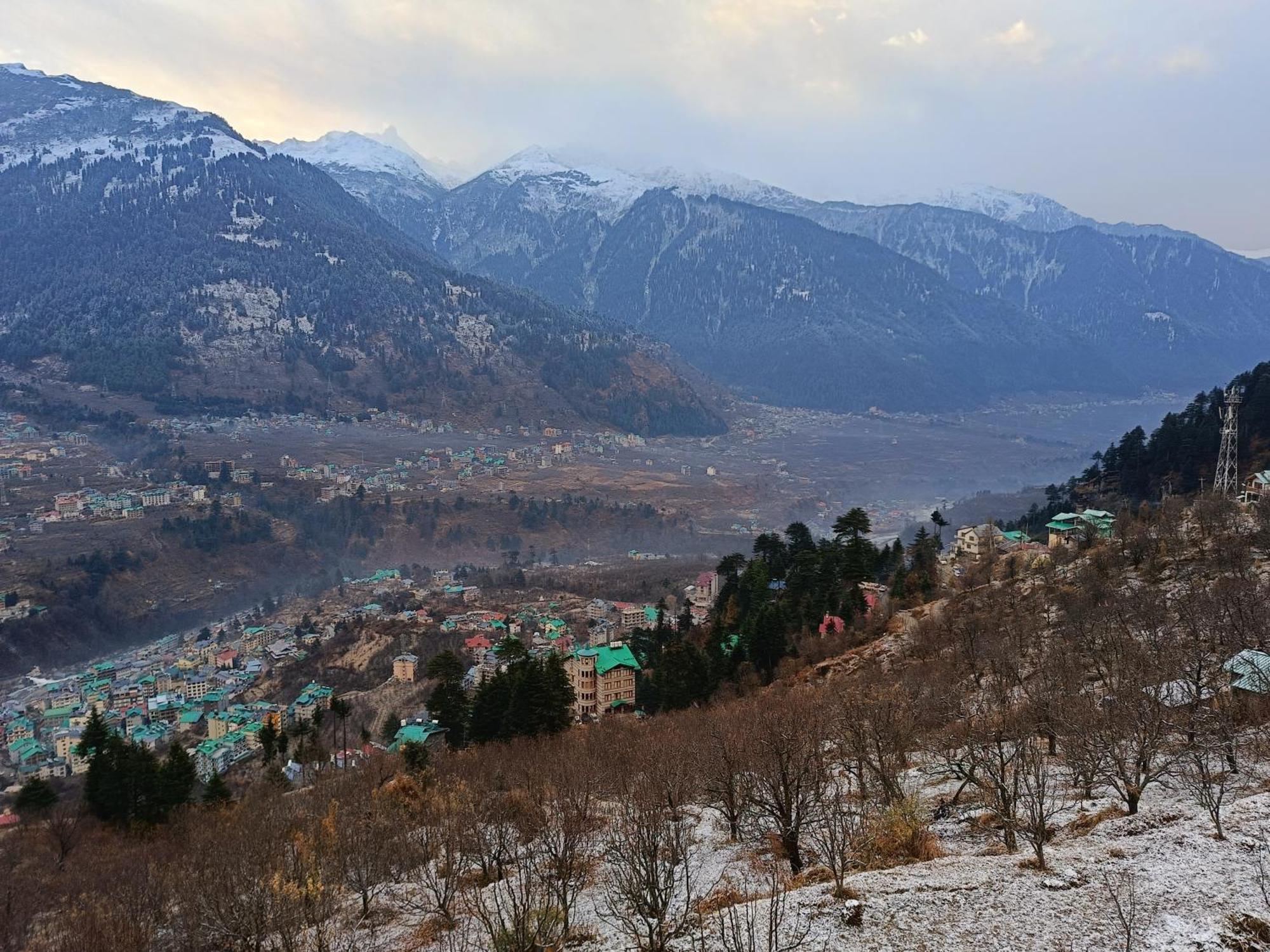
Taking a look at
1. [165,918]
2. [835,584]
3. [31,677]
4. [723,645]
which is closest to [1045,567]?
[835,584]

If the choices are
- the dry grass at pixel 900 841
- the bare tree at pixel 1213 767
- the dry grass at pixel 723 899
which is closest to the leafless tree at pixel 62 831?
the dry grass at pixel 723 899

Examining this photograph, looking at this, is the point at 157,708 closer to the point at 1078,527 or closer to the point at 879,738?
the point at 879,738

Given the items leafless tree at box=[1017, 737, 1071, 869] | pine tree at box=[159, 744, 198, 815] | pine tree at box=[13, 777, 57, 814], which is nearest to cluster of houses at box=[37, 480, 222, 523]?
pine tree at box=[13, 777, 57, 814]

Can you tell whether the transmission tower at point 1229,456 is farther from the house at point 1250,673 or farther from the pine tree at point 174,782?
the pine tree at point 174,782

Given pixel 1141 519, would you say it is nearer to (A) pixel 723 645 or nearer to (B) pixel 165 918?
(A) pixel 723 645

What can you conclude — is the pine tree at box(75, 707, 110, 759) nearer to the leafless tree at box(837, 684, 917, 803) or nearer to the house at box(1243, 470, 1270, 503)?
the leafless tree at box(837, 684, 917, 803)

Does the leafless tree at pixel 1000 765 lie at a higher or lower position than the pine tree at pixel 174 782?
higher
